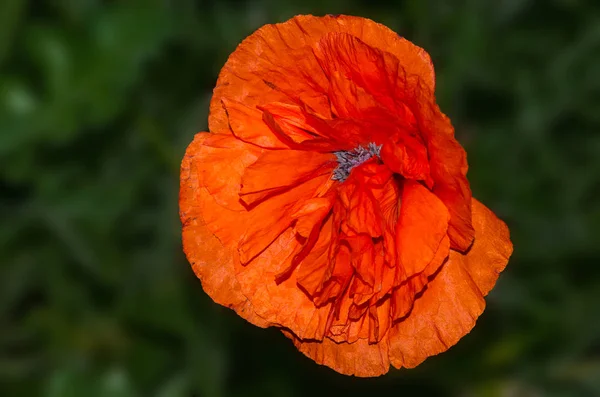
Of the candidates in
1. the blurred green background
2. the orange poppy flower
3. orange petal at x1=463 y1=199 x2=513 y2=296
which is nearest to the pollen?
the orange poppy flower

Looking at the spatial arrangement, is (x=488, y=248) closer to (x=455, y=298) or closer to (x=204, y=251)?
(x=455, y=298)

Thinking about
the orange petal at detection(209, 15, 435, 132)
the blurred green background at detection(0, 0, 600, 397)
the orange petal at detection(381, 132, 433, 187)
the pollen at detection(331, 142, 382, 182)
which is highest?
the orange petal at detection(209, 15, 435, 132)

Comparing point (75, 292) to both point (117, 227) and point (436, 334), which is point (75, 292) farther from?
point (436, 334)

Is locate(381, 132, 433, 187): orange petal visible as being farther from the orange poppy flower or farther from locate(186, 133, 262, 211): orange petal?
locate(186, 133, 262, 211): orange petal

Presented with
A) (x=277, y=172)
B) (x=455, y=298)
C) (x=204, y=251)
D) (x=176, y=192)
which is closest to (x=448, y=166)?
(x=455, y=298)

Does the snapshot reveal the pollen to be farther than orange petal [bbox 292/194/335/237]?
Yes

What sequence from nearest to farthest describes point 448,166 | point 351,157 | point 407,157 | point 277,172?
point 448,166 → point 407,157 → point 277,172 → point 351,157

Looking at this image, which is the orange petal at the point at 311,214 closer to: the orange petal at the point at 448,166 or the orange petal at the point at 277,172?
the orange petal at the point at 277,172

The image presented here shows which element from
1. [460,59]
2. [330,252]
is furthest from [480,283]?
[460,59]
